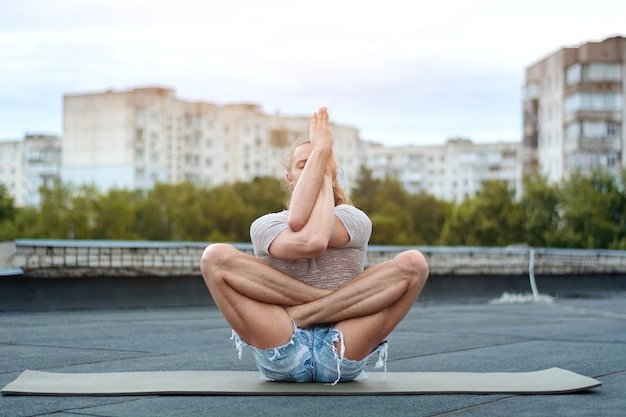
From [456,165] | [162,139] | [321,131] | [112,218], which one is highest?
[162,139]

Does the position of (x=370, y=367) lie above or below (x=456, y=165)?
below

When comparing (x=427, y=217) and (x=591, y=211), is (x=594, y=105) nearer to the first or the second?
(x=591, y=211)

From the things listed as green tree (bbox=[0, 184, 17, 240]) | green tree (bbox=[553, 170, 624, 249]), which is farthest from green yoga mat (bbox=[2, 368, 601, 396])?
green tree (bbox=[0, 184, 17, 240])

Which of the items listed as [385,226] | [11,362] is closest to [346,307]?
[11,362]

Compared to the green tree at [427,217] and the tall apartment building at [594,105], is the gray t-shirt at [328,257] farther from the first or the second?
the green tree at [427,217]

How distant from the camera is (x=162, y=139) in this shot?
145 meters

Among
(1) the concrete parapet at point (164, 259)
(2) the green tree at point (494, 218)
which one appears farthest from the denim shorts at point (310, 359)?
(2) the green tree at point (494, 218)

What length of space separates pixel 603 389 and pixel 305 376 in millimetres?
1770

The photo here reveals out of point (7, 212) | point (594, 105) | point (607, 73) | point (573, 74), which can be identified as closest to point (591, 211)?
point (594, 105)

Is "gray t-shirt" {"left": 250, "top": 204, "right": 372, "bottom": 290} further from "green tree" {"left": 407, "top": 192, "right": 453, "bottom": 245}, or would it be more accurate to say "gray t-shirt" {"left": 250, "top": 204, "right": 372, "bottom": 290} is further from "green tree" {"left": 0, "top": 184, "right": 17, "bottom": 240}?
"green tree" {"left": 407, "top": 192, "right": 453, "bottom": 245}

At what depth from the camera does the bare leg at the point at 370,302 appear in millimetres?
6176

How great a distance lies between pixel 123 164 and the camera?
13812 cm

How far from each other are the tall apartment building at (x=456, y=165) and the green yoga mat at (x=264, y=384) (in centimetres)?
17952

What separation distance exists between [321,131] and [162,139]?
140m
